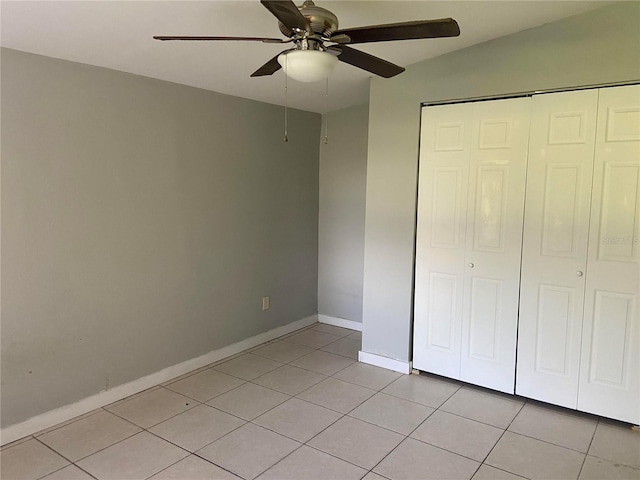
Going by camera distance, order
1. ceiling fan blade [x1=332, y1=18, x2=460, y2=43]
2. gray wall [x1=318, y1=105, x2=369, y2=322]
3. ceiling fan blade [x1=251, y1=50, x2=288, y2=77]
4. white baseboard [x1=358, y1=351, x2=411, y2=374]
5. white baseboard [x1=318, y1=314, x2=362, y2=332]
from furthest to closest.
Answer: white baseboard [x1=318, y1=314, x2=362, y2=332] < gray wall [x1=318, y1=105, x2=369, y2=322] < white baseboard [x1=358, y1=351, x2=411, y2=374] < ceiling fan blade [x1=251, y1=50, x2=288, y2=77] < ceiling fan blade [x1=332, y1=18, x2=460, y2=43]

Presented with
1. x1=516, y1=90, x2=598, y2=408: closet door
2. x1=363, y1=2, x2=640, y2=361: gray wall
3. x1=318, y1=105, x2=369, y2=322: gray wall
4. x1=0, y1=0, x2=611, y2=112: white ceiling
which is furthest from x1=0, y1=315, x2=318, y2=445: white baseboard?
x1=516, y1=90, x2=598, y2=408: closet door

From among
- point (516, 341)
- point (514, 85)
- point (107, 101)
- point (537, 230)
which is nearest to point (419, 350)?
point (516, 341)

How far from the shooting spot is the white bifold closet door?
9.77 feet

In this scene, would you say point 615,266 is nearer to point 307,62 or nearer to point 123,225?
point 307,62

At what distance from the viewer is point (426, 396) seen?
3115 millimetres

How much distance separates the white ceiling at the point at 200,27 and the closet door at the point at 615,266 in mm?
672

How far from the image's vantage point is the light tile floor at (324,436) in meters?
2.28

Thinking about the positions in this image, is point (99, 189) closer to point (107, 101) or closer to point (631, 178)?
point (107, 101)

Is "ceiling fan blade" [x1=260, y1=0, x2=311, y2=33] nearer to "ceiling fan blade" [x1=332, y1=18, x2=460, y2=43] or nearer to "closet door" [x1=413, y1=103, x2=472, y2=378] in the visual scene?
"ceiling fan blade" [x1=332, y1=18, x2=460, y2=43]

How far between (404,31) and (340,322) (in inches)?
134

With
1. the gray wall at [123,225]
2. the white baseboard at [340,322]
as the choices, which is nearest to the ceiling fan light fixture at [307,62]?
the gray wall at [123,225]

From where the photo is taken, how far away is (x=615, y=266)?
8.68 feet

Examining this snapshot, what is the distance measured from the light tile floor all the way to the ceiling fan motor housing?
79.6 inches

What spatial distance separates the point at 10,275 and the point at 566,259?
3.22 m
